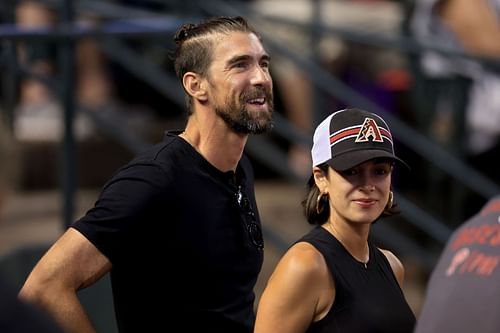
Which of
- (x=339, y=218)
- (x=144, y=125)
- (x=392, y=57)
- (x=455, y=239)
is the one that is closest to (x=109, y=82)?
(x=144, y=125)

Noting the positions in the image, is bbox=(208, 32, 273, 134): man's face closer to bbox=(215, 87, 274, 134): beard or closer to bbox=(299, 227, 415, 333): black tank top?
bbox=(215, 87, 274, 134): beard

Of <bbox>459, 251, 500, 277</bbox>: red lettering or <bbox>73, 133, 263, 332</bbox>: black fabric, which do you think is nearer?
<bbox>459, 251, 500, 277</bbox>: red lettering

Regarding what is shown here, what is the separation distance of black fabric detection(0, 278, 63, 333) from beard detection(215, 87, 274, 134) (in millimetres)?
2013

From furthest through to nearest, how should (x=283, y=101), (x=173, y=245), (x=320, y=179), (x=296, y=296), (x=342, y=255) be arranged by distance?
(x=283, y=101) → (x=173, y=245) → (x=320, y=179) → (x=342, y=255) → (x=296, y=296)

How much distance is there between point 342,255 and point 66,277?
0.85 metres

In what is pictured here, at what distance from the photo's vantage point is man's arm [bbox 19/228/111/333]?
3.74 meters

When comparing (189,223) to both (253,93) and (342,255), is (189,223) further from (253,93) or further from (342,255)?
(342,255)

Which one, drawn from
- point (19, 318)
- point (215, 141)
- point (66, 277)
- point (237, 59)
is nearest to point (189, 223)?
point (215, 141)

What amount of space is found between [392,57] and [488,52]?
1.83 meters

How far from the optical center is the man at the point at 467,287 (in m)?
2.79

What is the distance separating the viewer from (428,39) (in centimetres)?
738

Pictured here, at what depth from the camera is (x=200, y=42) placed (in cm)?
416

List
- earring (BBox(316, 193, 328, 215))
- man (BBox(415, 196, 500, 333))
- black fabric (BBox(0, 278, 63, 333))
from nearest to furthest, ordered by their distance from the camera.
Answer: black fabric (BBox(0, 278, 63, 333)), man (BBox(415, 196, 500, 333)), earring (BBox(316, 193, 328, 215))

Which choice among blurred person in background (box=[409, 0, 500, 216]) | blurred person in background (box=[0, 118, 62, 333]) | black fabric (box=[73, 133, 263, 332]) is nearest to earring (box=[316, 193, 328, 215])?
black fabric (box=[73, 133, 263, 332])
